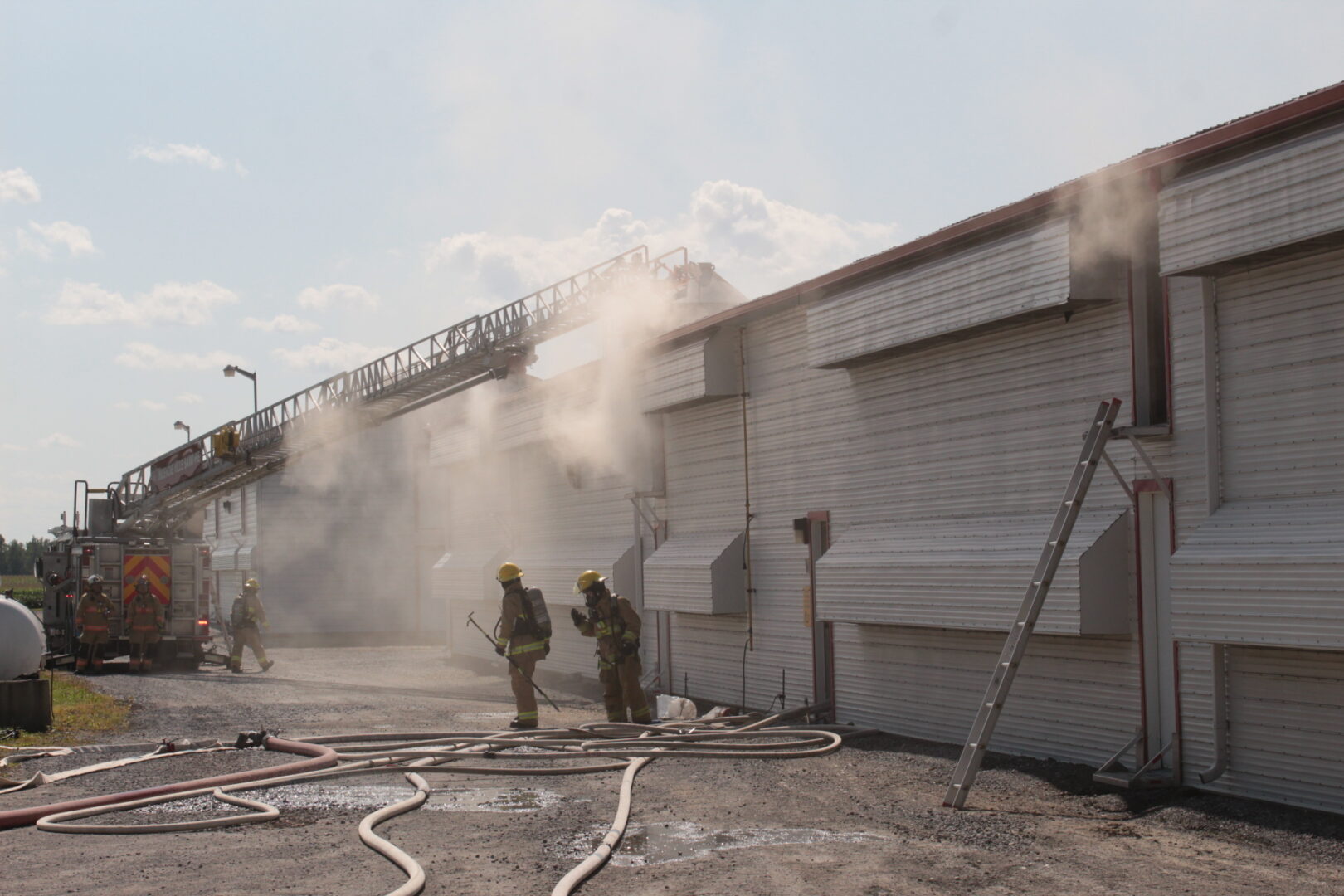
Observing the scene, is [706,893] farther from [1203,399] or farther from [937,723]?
[937,723]

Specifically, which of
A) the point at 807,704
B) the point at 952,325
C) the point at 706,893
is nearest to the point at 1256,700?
the point at 952,325

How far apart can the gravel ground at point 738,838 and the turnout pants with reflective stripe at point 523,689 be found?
268 centimetres

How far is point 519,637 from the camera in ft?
42.7

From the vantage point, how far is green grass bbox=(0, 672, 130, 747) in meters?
12.3

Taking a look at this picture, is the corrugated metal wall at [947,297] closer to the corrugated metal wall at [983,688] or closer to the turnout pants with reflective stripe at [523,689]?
the corrugated metal wall at [983,688]

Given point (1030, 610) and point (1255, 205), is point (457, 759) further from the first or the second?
→ point (1255, 205)

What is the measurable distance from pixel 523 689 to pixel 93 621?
11.8 m

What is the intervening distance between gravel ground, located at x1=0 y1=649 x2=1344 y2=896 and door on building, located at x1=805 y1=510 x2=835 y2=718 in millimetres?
2692

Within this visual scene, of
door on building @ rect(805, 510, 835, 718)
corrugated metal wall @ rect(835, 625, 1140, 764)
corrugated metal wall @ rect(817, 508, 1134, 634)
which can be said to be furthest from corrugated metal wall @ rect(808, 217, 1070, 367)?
corrugated metal wall @ rect(835, 625, 1140, 764)

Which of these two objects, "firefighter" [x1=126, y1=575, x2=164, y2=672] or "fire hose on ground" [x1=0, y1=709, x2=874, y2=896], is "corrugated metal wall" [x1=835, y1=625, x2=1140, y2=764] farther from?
"firefighter" [x1=126, y1=575, x2=164, y2=672]

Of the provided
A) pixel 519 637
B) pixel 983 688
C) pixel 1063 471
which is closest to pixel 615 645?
pixel 519 637

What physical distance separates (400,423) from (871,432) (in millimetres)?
24329

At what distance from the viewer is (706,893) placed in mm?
5949

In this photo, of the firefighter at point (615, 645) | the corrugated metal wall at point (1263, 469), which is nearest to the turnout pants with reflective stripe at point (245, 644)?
the firefighter at point (615, 645)
